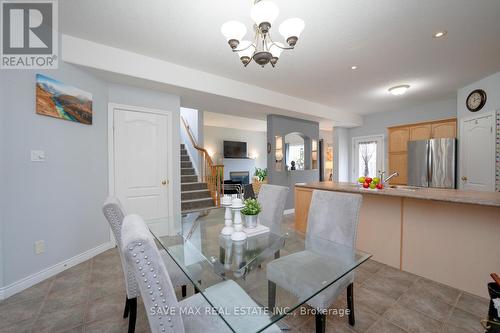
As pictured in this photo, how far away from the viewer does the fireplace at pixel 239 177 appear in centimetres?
905

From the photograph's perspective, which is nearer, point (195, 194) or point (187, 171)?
A: point (195, 194)

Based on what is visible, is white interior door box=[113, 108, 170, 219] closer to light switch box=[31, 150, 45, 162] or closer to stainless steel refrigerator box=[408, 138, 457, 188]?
light switch box=[31, 150, 45, 162]

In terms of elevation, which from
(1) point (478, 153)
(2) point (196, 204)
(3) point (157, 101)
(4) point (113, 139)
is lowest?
(2) point (196, 204)

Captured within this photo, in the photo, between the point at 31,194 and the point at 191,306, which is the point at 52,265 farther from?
the point at 191,306

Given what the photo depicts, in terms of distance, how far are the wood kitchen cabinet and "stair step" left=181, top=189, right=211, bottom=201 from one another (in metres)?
4.66

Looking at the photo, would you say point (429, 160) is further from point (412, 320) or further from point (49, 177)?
point (49, 177)

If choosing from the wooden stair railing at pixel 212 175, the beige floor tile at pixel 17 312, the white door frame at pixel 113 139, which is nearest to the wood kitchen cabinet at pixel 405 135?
the wooden stair railing at pixel 212 175

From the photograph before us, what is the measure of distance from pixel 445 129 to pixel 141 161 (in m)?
5.89

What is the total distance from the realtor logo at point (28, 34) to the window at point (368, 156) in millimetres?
6740

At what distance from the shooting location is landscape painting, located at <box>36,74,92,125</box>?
217cm

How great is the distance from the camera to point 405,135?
16.5 feet

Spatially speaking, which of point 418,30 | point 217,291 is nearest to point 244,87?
point 418,30

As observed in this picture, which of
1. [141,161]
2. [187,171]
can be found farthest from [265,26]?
[187,171]

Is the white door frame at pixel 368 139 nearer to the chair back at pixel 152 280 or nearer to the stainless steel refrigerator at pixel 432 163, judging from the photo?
the stainless steel refrigerator at pixel 432 163
